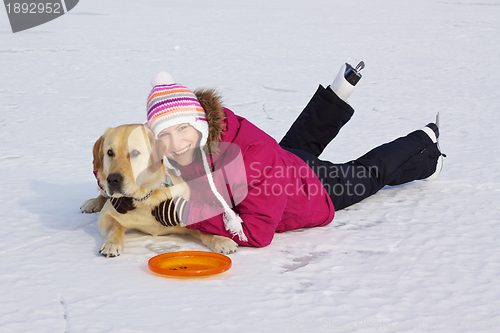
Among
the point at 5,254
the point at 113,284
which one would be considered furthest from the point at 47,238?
the point at 113,284

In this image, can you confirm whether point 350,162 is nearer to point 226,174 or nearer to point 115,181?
point 226,174

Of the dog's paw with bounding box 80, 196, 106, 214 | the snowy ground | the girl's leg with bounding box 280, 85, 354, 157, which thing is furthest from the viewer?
the girl's leg with bounding box 280, 85, 354, 157

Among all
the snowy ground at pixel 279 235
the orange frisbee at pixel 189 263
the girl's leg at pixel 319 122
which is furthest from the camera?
the girl's leg at pixel 319 122

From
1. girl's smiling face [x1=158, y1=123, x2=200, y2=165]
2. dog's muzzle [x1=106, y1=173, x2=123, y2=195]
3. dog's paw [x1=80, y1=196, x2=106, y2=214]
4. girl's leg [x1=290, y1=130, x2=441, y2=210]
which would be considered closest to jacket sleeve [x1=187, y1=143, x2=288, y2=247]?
girl's smiling face [x1=158, y1=123, x2=200, y2=165]

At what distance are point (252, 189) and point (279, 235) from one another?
Answer: 44 cm

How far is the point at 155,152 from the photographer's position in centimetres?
248

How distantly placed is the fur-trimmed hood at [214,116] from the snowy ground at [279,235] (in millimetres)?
606

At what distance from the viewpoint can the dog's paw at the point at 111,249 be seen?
2.37 meters

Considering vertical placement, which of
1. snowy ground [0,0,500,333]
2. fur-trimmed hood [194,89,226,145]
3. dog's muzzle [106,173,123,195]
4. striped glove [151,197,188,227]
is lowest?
snowy ground [0,0,500,333]

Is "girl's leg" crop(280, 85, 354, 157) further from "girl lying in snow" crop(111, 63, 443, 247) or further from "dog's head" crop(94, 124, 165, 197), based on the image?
"dog's head" crop(94, 124, 165, 197)

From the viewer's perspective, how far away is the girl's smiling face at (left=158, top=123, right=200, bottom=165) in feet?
7.79

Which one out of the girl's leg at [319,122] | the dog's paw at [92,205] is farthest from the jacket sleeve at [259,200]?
the girl's leg at [319,122]

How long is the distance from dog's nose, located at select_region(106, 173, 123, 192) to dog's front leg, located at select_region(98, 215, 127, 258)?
267mm

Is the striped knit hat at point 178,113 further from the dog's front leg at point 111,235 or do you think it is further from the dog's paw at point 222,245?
the dog's front leg at point 111,235
